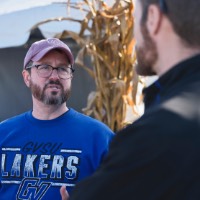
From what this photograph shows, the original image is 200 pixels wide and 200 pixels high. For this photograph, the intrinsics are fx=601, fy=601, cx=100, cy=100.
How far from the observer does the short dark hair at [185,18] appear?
56.4 inches

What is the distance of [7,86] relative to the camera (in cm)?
650

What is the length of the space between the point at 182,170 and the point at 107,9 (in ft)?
13.2

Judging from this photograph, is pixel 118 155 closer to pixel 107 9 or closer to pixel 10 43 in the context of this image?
pixel 107 9

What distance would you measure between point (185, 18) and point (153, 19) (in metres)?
0.11

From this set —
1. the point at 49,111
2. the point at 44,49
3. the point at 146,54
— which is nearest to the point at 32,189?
the point at 49,111

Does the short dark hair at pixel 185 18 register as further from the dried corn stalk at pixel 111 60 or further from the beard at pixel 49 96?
the dried corn stalk at pixel 111 60

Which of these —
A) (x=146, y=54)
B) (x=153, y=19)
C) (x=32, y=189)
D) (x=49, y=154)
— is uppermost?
(x=153, y=19)

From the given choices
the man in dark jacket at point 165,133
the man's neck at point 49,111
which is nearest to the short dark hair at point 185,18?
the man in dark jacket at point 165,133

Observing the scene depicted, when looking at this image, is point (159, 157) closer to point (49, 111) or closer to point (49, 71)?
point (49, 111)

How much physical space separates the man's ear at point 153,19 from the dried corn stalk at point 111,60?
3531mm

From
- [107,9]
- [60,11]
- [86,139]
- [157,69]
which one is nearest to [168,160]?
[157,69]

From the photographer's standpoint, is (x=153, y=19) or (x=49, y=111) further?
(x=49, y=111)

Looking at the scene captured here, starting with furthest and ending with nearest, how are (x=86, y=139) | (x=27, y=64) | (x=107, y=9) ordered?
(x=107, y=9), (x=27, y=64), (x=86, y=139)

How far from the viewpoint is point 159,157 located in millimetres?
1292
